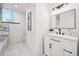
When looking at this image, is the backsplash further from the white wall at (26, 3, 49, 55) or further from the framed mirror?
the white wall at (26, 3, 49, 55)

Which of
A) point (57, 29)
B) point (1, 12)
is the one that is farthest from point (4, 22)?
point (57, 29)

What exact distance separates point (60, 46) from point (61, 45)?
47 mm

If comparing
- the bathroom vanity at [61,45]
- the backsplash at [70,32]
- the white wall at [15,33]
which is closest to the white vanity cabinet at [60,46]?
the bathroom vanity at [61,45]

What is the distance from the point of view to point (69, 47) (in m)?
1.67

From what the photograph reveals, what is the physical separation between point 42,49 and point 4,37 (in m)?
1.25

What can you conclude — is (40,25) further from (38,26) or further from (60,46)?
(60,46)

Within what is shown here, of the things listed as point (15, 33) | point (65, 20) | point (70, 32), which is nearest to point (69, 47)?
point (70, 32)

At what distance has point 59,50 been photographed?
1968 millimetres

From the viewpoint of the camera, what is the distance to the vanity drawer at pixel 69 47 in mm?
1565

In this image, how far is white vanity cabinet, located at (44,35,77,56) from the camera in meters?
1.60

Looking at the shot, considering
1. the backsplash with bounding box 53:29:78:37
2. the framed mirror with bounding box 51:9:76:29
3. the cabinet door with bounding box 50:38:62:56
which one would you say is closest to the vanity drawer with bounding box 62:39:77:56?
the cabinet door with bounding box 50:38:62:56

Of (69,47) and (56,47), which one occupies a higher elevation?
(69,47)

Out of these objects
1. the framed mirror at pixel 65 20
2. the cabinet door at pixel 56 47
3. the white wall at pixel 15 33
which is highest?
the framed mirror at pixel 65 20

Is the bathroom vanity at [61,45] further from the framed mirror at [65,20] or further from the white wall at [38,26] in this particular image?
the framed mirror at [65,20]
